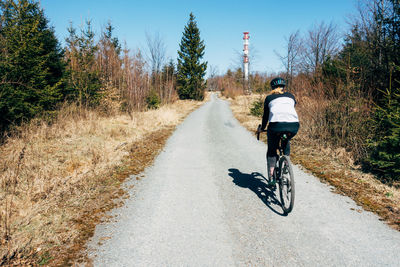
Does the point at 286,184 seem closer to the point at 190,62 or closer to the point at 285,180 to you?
the point at 285,180

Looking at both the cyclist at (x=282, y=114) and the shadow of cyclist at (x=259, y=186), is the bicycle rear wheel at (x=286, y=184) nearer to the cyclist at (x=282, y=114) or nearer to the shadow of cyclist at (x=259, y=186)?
the shadow of cyclist at (x=259, y=186)

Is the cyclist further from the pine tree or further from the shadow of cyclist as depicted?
the pine tree

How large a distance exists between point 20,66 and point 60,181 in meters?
5.70

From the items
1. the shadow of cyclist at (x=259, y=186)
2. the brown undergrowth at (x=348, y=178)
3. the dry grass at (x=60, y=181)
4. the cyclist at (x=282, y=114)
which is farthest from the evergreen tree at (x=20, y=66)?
the brown undergrowth at (x=348, y=178)

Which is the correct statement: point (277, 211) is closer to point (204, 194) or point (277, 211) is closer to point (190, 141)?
point (204, 194)

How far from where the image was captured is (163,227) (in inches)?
134

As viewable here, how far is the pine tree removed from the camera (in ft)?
134

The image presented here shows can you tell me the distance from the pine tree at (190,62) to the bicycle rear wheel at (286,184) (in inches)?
1500

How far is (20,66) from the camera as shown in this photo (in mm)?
8008

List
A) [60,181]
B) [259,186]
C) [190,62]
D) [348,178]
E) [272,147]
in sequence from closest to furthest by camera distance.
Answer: [272,147] < [60,181] < [259,186] < [348,178] < [190,62]

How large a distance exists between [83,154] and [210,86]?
100m

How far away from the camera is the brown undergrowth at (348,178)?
12.6 ft

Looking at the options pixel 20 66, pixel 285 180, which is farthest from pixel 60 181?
pixel 20 66

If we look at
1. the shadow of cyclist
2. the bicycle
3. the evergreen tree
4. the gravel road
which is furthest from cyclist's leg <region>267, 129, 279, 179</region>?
the evergreen tree
